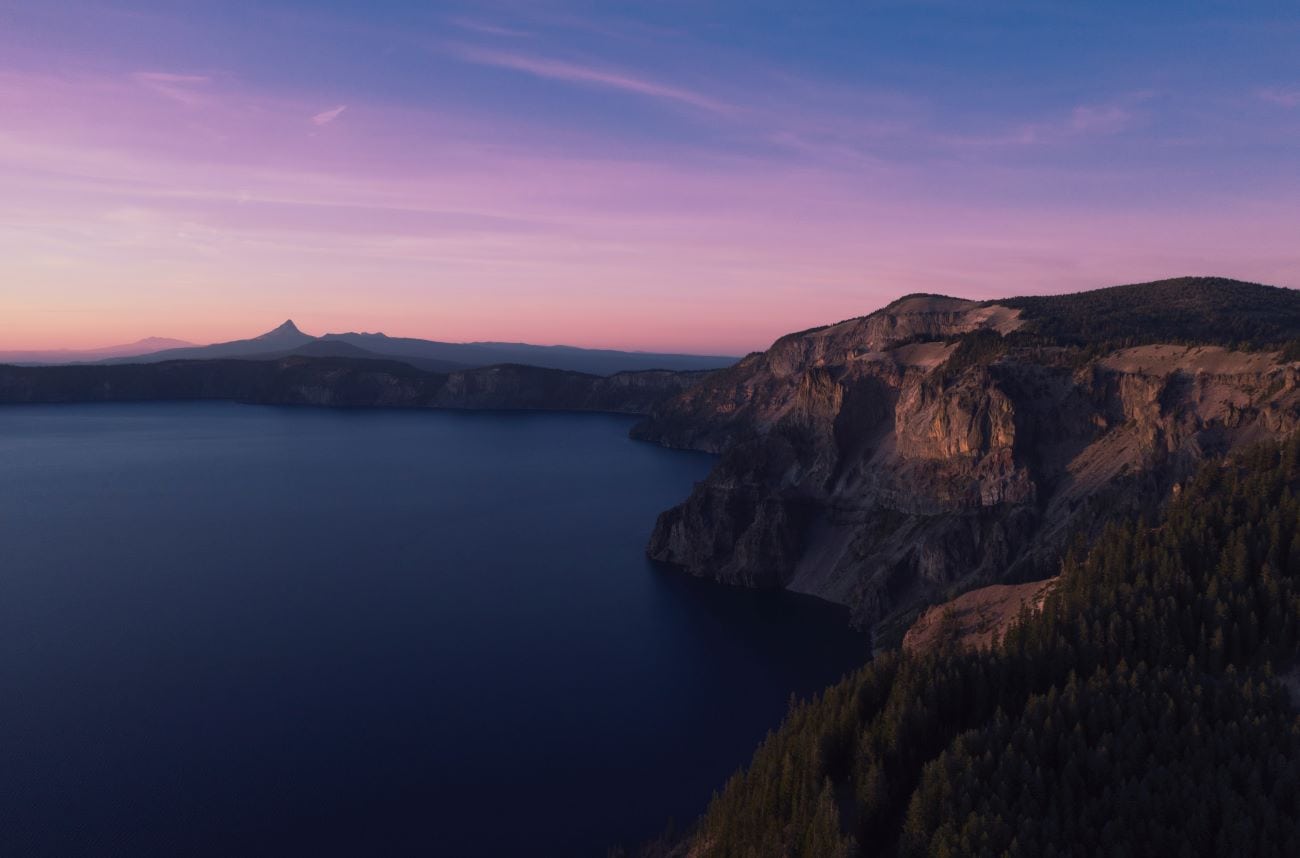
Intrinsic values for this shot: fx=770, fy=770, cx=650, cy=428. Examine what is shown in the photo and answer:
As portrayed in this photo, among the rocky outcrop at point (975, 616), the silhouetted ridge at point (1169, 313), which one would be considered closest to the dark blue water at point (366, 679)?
the rocky outcrop at point (975, 616)

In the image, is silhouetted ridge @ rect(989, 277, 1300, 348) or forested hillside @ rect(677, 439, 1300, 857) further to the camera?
silhouetted ridge @ rect(989, 277, 1300, 348)

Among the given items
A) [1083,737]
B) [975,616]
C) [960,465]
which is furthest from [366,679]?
[960,465]

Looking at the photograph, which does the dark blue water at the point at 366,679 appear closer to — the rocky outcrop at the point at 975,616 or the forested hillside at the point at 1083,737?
the rocky outcrop at the point at 975,616

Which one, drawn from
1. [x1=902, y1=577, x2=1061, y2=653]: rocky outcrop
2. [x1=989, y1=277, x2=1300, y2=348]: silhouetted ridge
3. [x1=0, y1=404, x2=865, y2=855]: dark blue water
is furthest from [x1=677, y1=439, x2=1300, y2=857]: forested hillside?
[x1=989, y1=277, x2=1300, y2=348]: silhouetted ridge

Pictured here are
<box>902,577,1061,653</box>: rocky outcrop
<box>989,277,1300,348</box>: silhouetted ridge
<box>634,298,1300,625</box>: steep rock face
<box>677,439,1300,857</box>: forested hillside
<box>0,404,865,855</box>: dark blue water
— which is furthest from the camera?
<box>989,277,1300,348</box>: silhouetted ridge

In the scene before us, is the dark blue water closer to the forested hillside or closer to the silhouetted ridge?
the forested hillside

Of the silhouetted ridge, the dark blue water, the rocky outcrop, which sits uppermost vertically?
the silhouetted ridge
